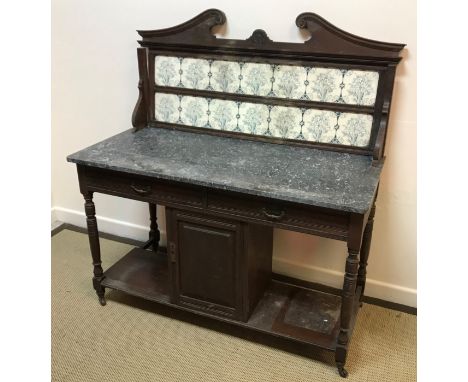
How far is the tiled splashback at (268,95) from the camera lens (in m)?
1.80

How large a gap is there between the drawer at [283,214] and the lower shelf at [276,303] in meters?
0.50

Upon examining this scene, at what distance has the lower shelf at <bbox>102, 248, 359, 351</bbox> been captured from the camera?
5.94 ft

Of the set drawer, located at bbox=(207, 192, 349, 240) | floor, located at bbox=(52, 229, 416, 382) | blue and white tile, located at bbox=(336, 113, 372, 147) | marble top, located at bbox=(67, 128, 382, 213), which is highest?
blue and white tile, located at bbox=(336, 113, 372, 147)

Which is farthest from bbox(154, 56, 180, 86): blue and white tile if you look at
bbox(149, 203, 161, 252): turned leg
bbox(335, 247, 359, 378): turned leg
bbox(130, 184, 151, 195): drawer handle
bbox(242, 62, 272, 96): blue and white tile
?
bbox(335, 247, 359, 378): turned leg

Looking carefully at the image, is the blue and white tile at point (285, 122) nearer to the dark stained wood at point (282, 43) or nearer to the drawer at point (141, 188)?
the dark stained wood at point (282, 43)

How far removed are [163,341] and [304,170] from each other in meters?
0.95

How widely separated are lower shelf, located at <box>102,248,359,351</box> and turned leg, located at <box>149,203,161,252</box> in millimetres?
176

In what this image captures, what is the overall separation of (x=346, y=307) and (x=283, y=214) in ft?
1.41

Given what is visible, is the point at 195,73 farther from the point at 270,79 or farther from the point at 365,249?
the point at 365,249

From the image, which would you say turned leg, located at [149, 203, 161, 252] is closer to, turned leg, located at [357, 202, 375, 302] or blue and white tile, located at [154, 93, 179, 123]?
blue and white tile, located at [154, 93, 179, 123]

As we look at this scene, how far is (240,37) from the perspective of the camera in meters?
1.94

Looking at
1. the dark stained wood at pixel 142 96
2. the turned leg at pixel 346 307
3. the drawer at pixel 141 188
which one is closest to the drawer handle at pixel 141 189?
the drawer at pixel 141 188

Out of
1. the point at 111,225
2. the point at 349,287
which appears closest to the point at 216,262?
the point at 349,287

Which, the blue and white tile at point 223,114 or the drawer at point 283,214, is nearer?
the drawer at point 283,214
